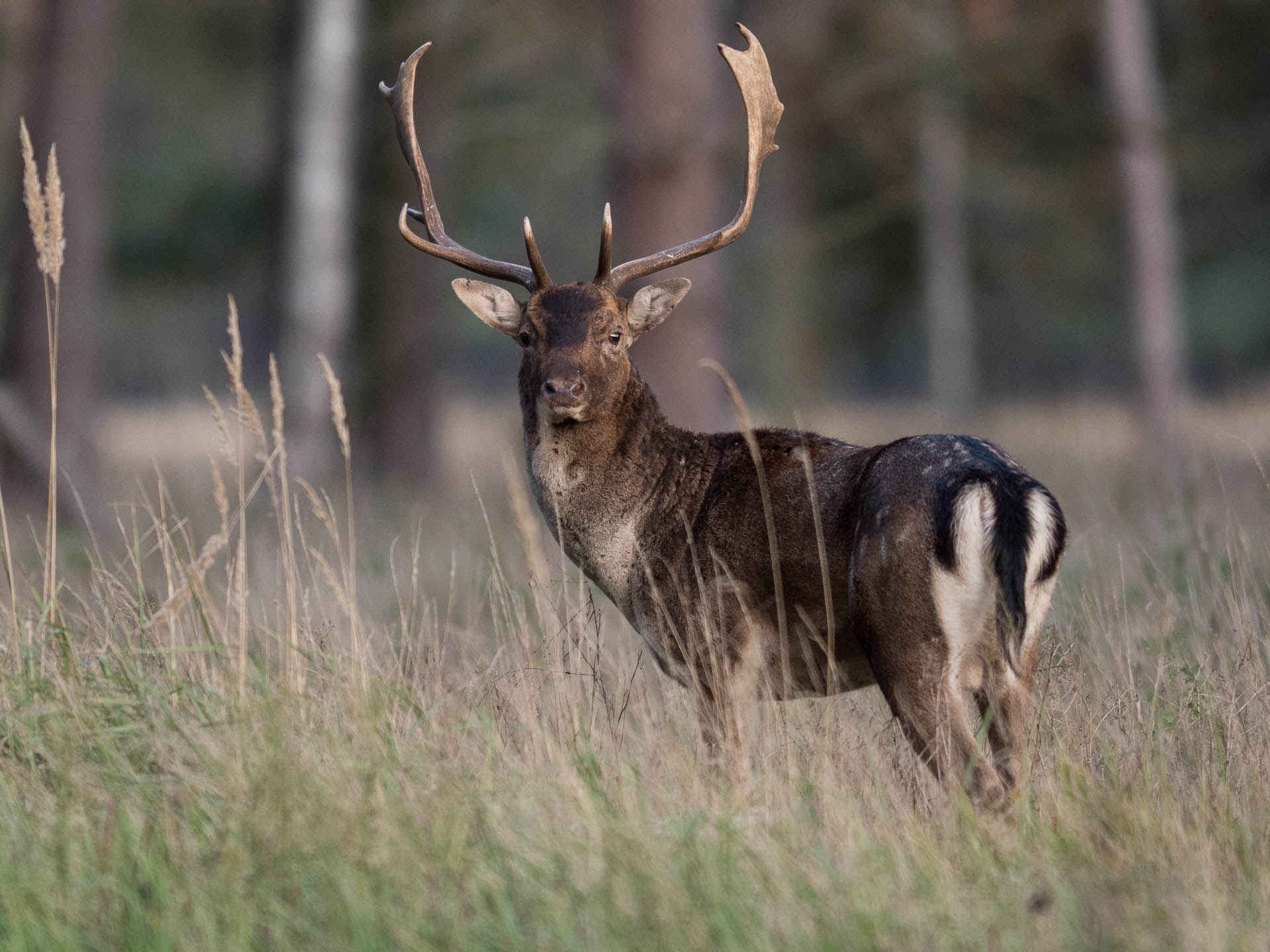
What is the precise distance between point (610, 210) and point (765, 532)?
4.94 feet

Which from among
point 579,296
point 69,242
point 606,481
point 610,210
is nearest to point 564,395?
point 606,481

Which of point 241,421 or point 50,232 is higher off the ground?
point 50,232

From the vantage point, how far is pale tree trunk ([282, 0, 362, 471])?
10.6 m

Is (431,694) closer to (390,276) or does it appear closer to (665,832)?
(665,832)

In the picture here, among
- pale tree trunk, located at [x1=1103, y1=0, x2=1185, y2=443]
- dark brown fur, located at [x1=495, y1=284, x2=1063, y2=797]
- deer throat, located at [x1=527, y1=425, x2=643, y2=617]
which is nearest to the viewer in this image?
dark brown fur, located at [x1=495, y1=284, x2=1063, y2=797]

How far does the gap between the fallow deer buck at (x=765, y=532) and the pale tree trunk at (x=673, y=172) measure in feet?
11.6

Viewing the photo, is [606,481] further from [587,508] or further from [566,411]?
[566,411]

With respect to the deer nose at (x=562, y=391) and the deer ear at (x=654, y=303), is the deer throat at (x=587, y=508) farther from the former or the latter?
the deer ear at (x=654, y=303)

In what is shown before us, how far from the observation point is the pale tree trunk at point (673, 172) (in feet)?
29.7

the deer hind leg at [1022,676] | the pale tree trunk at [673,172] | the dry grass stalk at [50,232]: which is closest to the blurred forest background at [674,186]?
the pale tree trunk at [673,172]

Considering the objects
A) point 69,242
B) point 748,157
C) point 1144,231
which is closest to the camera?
point 748,157

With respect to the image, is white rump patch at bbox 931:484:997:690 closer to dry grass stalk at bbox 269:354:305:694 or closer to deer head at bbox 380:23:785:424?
deer head at bbox 380:23:785:424

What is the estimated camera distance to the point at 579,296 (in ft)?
16.3

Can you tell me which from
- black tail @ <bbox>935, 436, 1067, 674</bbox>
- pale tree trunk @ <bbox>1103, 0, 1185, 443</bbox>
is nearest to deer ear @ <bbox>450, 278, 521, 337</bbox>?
black tail @ <bbox>935, 436, 1067, 674</bbox>
